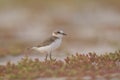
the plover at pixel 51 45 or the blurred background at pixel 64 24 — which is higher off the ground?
the blurred background at pixel 64 24

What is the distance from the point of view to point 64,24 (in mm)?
30922

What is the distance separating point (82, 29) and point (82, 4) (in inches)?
235

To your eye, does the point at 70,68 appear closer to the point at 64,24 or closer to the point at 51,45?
the point at 51,45

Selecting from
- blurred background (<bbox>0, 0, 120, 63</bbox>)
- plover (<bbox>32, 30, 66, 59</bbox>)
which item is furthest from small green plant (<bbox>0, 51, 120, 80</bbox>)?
blurred background (<bbox>0, 0, 120, 63</bbox>)

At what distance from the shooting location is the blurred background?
80.2 ft

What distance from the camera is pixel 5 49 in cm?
2292

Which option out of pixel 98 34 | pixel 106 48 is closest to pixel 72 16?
pixel 98 34

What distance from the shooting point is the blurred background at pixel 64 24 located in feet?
80.2

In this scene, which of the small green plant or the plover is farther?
the plover

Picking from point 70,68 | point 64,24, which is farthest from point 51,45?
point 64,24

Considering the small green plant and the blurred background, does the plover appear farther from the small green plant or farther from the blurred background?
the blurred background

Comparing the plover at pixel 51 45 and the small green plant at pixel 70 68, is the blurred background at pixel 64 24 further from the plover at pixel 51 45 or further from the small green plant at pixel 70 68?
the small green plant at pixel 70 68

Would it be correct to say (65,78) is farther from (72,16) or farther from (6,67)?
→ (72,16)

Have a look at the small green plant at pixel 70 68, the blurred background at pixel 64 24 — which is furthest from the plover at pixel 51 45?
the blurred background at pixel 64 24
